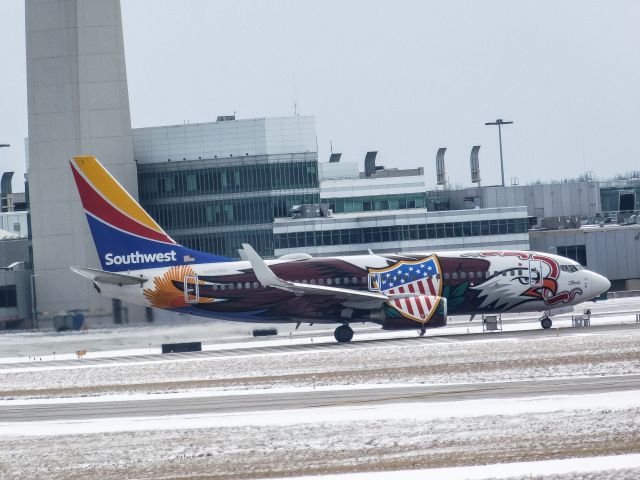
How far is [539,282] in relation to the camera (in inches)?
2731

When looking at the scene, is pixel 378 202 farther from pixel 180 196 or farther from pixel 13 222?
pixel 13 222

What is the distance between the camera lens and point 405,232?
115 meters

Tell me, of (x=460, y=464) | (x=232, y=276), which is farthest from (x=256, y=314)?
(x=460, y=464)

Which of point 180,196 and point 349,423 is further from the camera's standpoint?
point 180,196

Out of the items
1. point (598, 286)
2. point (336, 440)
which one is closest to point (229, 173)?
point (598, 286)

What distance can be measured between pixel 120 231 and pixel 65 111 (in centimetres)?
4088

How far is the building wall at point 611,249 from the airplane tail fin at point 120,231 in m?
56.9

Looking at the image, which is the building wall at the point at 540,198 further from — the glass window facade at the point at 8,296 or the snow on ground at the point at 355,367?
the snow on ground at the point at 355,367

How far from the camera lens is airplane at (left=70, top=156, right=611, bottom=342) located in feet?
225

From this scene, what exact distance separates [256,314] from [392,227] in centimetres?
4698

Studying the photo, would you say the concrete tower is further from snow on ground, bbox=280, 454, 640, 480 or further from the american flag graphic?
snow on ground, bbox=280, 454, 640, 480

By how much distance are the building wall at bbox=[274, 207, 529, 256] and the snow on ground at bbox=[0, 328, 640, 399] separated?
4829 cm

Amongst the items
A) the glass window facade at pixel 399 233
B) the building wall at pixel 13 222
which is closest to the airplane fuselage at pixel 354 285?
the glass window facade at pixel 399 233

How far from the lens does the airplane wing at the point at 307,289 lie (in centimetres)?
6700
